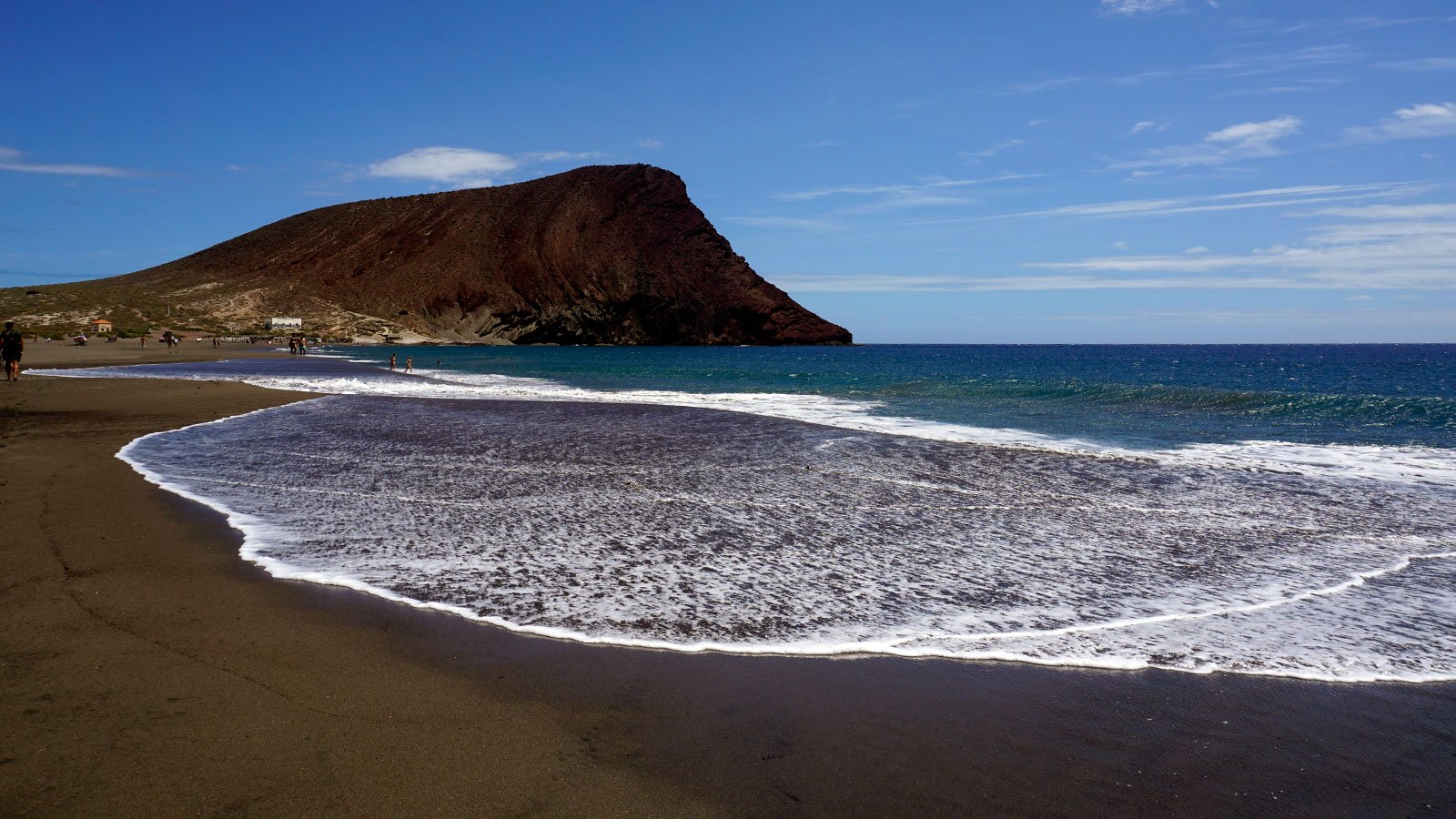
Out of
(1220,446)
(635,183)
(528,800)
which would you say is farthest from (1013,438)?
(635,183)

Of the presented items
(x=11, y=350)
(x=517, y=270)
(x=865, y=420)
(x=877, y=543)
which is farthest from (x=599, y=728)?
(x=517, y=270)

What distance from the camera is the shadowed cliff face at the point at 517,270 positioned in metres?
118

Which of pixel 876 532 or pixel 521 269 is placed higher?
pixel 521 269

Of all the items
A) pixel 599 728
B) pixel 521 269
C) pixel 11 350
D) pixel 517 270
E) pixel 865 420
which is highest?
pixel 521 269

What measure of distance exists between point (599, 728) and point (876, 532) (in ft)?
16.1

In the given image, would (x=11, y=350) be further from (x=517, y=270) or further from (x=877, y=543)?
(x=517, y=270)

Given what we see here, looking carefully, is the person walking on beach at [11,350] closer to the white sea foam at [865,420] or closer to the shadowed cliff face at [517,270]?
the white sea foam at [865,420]

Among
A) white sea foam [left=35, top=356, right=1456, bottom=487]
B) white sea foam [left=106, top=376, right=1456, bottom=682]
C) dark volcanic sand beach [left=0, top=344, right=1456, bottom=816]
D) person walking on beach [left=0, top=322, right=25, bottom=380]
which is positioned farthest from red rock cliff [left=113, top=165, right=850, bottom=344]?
dark volcanic sand beach [left=0, top=344, right=1456, bottom=816]

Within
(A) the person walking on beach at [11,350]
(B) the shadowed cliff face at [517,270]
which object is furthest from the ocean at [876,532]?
(B) the shadowed cliff face at [517,270]

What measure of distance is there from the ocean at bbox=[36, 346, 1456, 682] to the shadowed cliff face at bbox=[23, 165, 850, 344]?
10441cm

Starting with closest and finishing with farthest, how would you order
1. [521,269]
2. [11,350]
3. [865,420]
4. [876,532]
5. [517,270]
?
1. [876,532]
2. [865,420]
3. [11,350]
4. [521,269]
5. [517,270]

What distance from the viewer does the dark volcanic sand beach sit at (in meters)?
3.39

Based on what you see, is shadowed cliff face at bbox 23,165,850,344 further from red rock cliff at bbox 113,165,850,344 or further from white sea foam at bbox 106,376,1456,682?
white sea foam at bbox 106,376,1456,682

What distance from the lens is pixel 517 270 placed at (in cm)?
12431
